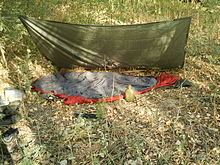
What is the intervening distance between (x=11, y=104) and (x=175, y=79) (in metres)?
2.00

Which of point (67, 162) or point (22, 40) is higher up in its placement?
point (22, 40)

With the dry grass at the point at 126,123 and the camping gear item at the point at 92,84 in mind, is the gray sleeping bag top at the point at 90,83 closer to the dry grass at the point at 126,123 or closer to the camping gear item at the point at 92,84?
the camping gear item at the point at 92,84

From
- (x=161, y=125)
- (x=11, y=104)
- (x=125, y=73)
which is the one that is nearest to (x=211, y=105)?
(x=161, y=125)

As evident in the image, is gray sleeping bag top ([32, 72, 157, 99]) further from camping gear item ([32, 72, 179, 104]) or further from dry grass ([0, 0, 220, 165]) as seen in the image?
dry grass ([0, 0, 220, 165])

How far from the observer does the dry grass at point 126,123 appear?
1650 mm

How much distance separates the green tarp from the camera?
2635mm

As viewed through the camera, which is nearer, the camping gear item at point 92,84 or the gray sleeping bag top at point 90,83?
the camping gear item at point 92,84

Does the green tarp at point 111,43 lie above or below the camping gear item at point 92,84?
above

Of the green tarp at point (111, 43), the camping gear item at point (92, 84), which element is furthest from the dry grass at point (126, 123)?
the green tarp at point (111, 43)

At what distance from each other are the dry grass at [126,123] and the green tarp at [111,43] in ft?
0.88

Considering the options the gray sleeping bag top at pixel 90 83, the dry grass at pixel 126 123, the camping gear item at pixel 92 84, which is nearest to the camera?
the dry grass at pixel 126 123

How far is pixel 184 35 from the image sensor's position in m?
2.77

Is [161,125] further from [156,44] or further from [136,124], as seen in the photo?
[156,44]

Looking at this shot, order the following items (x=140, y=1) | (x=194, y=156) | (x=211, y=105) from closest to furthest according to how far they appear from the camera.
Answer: (x=194, y=156)
(x=211, y=105)
(x=140, y=1)
